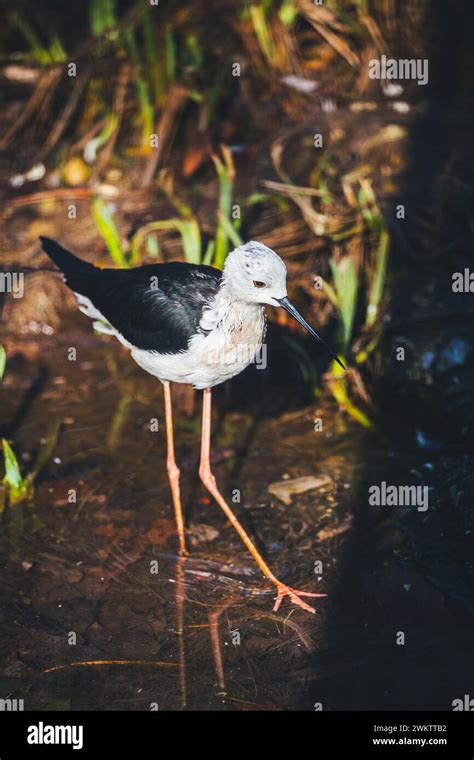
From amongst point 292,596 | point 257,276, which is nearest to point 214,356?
point 257,276

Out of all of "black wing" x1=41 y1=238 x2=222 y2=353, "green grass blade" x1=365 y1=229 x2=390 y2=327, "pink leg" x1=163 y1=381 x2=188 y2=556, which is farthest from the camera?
"green grass blade" x1=365 y1=229 x2=390 y2=327

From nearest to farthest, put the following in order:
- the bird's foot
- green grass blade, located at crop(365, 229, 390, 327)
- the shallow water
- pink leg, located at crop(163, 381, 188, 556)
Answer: the shallow water, the bird's foot, pink leg, located at crop(163, 381, 188, 556), green grass blade, located at crop(365, 229, 390, 327)

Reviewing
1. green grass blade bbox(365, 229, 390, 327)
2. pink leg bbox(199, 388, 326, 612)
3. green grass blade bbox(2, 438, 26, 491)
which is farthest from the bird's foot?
green grass blade bbox(365, 229, 390, 327)

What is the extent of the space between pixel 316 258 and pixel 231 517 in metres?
2.37

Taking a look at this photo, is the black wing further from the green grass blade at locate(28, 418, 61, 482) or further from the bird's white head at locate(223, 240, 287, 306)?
the green grass blade at locate(28, 418, 61, 482)

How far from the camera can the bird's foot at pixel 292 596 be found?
4773 mm

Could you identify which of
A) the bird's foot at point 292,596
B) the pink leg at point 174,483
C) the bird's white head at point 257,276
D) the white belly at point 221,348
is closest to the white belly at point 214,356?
the white belly at point 221,348

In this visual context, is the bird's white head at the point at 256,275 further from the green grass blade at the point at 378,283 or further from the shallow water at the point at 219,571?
the green grass blade at the point at 378,283

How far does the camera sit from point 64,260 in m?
5.86

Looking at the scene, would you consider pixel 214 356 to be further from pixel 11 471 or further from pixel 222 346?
pixel 11 471

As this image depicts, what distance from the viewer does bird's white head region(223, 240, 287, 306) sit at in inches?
177

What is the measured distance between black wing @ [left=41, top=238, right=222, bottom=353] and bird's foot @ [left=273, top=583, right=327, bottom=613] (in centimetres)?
136

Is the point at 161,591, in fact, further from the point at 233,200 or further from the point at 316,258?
the point at 233,200
